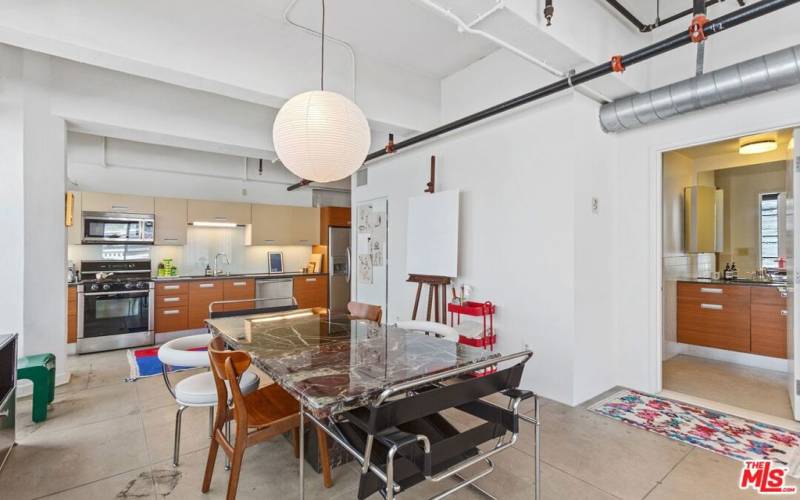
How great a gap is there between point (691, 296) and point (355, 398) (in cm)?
489

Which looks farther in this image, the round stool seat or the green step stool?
the green step stool

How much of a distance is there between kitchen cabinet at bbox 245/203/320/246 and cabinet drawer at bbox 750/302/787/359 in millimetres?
6343

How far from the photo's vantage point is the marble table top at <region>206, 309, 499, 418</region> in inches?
59.8

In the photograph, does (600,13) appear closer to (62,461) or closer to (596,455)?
(596,455)

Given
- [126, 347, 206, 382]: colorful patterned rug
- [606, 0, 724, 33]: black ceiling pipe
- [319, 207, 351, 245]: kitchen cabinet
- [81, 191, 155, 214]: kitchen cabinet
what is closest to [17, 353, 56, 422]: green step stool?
[126, 347, 206, 382]: colorful patterned rug

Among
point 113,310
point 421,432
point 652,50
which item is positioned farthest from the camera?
point 113,310

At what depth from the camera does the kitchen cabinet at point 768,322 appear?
4.02m

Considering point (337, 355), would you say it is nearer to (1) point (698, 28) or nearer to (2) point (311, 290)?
(1) point (698, 28)

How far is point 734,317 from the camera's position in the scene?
429 cm

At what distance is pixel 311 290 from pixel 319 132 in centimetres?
502

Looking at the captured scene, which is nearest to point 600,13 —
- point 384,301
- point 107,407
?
point 384,301

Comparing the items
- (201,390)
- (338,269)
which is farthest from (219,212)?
(201,390)

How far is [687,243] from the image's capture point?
4918mm

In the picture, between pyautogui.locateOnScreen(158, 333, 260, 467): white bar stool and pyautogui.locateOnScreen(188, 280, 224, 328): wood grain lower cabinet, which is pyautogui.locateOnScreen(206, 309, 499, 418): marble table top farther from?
pyautogui.locateOnScreen(188, 280, 224, 328): wood grain lower cabinet
